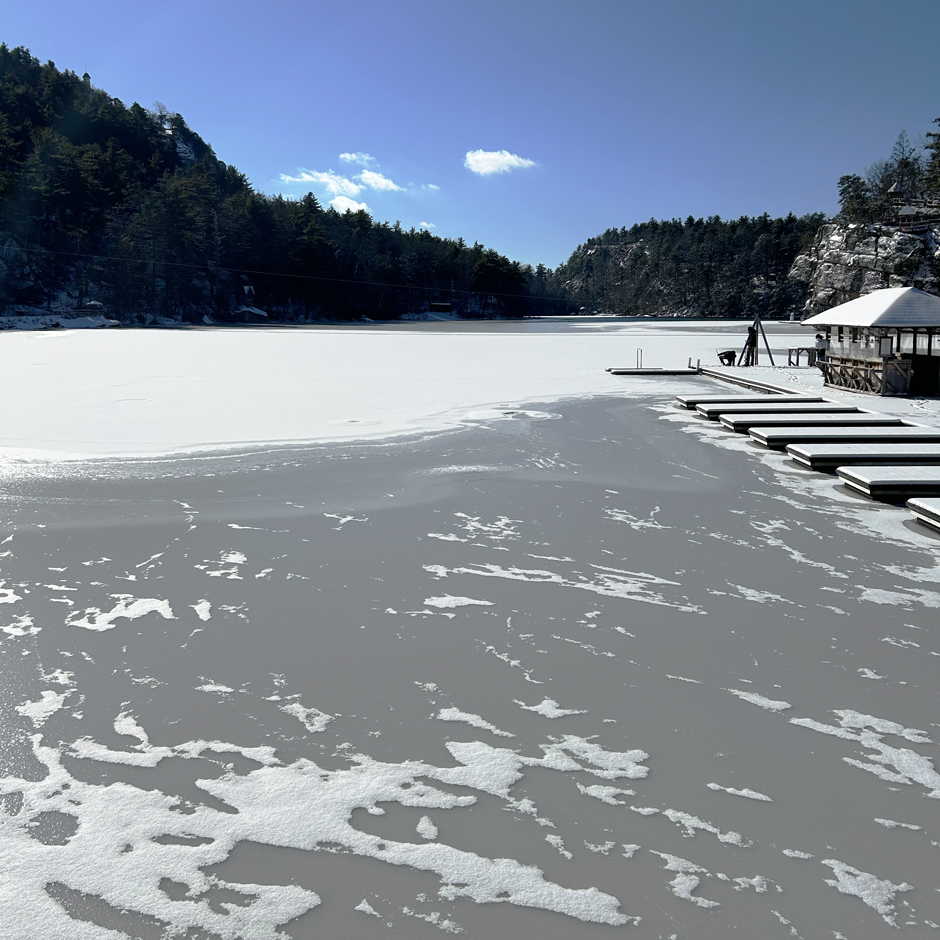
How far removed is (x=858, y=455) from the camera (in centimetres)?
1138

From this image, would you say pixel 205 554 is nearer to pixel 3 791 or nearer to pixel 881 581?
pixel 3 791

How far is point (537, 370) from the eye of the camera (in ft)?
92.6

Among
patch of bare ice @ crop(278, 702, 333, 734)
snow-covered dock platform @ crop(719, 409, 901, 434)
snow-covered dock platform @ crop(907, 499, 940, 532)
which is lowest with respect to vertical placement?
patch of bare ice @ crop(278, 702, 333, 734)

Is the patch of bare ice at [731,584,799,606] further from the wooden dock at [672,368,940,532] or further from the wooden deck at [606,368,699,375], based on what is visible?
the wooden deck at [606,368,699,375]

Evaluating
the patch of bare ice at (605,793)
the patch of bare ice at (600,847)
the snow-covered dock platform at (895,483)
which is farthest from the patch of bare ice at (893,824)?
the snow-covered dock platform at (895,483)

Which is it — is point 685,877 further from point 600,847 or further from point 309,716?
point 309,716

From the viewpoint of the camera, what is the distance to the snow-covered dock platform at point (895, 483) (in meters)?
9.50

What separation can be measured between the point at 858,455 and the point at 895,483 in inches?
78.9

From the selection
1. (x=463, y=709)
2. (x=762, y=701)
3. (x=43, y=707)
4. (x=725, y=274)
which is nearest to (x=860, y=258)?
(x=725, y=274)

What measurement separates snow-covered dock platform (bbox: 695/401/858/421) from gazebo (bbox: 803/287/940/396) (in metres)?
3.03

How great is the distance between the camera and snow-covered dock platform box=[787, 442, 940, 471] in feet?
36.9

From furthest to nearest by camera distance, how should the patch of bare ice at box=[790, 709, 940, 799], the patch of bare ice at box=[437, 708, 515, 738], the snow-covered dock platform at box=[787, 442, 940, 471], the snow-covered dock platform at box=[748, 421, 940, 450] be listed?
the snow-covered dock platform at box=[748, 421, 940, 450], the snow-covered dock platform at box=[787, 442, 940, 471], the patch of bare ice at box=[437, 708, 515, 738], the patch of bare ice at box=[790, 709, 940, 799]

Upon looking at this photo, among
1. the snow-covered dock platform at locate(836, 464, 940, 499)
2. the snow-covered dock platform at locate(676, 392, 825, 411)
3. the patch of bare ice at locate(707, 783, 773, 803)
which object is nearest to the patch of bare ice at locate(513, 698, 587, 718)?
the patch of bare ice at locate(707, 783, 773, 803)

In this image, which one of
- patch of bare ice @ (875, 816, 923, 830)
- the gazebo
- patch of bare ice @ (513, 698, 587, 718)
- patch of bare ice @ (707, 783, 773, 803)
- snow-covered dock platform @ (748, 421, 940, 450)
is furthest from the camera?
the gazebo
